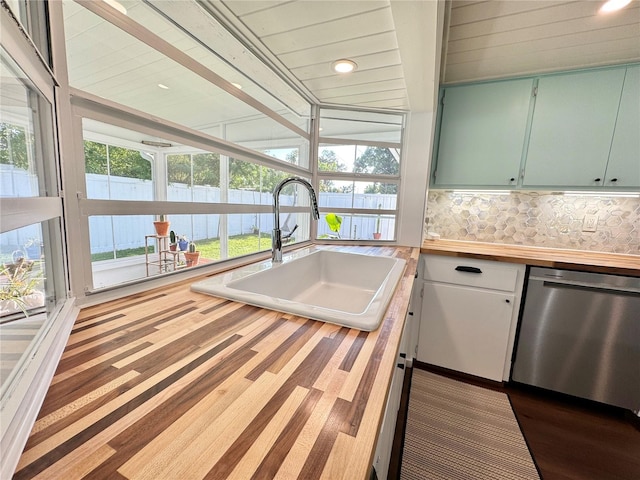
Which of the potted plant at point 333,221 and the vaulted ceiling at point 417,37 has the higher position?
the vaulted ceiling at point 417,37

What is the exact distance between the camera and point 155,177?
1.63m

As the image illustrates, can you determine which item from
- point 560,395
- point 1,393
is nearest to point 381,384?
point 1,393

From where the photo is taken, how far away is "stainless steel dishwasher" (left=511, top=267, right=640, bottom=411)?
142 cm

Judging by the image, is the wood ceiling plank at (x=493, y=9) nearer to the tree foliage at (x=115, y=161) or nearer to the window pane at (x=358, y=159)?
the window pane at (x=358, y=159)

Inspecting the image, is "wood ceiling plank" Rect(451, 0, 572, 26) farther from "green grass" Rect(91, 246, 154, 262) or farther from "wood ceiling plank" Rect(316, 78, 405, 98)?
"green grass" Rect(91, 246, 154, 262)

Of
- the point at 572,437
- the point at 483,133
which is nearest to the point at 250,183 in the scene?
the point at 483,133

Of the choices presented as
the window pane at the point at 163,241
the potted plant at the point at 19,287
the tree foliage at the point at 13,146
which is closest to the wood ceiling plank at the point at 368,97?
the window pane at the point at 163,241

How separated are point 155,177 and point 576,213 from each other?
297cm

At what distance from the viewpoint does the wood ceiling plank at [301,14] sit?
3.28ft

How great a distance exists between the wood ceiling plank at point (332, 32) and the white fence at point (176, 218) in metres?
0.82

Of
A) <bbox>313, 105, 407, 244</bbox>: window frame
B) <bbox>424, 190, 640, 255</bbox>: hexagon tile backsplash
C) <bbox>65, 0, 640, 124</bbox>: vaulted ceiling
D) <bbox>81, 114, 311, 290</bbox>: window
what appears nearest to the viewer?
<bbox>81, 114, 311, 290</bbox>: window

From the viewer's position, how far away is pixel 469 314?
5.72 feet

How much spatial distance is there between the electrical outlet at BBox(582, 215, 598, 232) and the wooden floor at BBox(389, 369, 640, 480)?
1.17 metres

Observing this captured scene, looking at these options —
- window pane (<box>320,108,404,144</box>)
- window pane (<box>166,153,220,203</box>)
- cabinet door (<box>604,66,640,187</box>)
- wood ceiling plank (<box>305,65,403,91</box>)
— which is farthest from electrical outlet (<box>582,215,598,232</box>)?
window pane (<box>166,153,220,203</box>)
